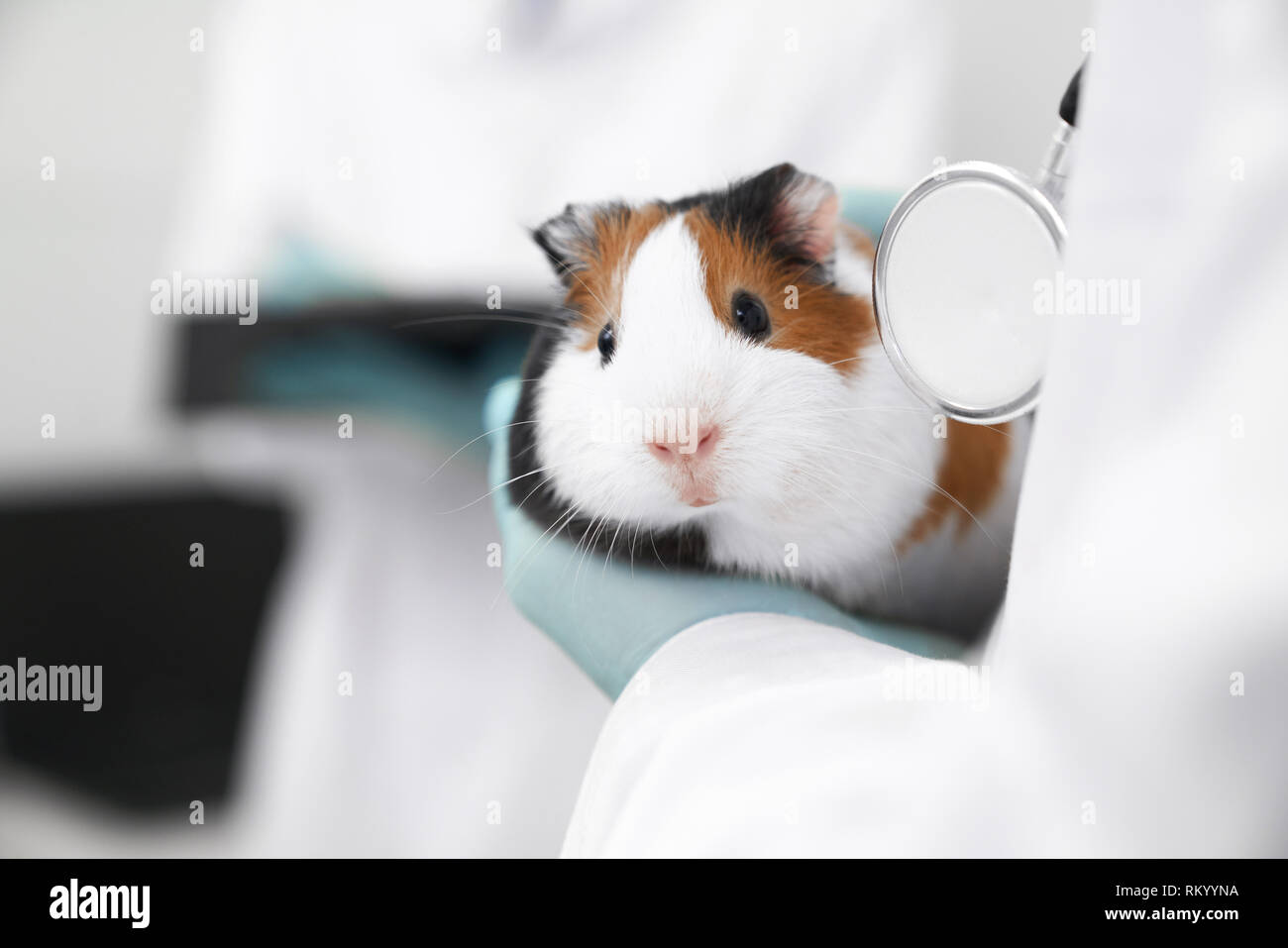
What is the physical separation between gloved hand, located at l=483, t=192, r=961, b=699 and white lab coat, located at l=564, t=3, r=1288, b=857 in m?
0.21

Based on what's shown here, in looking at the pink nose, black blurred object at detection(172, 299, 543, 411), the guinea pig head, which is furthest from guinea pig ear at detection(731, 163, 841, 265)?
black blurred object at detection(172, 299, 543, 411)

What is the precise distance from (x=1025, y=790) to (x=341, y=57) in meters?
0.87

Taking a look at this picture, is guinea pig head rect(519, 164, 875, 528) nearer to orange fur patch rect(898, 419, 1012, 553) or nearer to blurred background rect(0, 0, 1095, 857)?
orange fur patch rect(898, 419, 1012, 553)

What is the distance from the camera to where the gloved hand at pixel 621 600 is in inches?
19.6

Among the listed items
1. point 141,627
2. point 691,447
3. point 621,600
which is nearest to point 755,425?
point 691,447

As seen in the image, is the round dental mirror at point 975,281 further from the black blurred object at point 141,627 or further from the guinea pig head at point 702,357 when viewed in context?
the black blurred object at point 141,627

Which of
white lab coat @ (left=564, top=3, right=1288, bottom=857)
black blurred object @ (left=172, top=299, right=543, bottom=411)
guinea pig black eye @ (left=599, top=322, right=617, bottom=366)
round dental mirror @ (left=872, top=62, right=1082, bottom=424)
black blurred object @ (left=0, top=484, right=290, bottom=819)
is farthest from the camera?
black blurred object @ (left=0, top=484, right=290, bottom=819)

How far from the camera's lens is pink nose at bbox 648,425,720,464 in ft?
1.41

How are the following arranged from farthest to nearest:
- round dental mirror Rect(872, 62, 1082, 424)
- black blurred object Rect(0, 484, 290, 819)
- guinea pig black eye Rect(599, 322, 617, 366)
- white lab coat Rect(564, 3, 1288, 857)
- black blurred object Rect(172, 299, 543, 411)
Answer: black blurred object Rect(0, 484, 290, 819) → black blurred object Rect(172, 299, 543, 411) → guinea pig black eye Rect(599, 322, 617, 366) → round dental mirror Rect(872, 62, 1082, 424) → white lab coat Rect(564, 3, 1288, 857)

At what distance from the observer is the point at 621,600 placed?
1.70 feet

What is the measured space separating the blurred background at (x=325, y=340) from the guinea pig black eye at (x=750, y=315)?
1.08 feet

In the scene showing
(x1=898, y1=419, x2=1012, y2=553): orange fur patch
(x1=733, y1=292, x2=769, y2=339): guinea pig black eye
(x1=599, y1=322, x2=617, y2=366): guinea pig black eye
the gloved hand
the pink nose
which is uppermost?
(x1=733, y1=292, x2=769, y2=339): guinea pig black eye

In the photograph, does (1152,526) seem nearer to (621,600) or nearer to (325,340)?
(621,600)

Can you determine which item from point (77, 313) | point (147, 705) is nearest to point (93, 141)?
point (77, 313)
